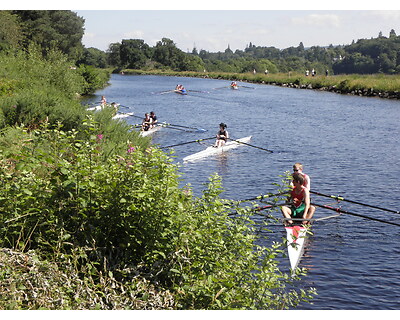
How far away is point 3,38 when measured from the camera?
56.8 metres

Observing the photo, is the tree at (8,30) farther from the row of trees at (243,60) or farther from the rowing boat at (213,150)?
the row of trees at (243,60)

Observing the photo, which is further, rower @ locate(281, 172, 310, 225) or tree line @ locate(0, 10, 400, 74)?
tree line @ locate(0, 10, 400, 74)

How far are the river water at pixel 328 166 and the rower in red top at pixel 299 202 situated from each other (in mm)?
680

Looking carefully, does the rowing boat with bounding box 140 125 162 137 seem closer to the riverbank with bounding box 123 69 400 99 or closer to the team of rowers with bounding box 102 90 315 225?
the team of rowers with bounding box 102 90 315 225

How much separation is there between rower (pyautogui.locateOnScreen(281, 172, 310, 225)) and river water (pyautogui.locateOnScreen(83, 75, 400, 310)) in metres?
0.68

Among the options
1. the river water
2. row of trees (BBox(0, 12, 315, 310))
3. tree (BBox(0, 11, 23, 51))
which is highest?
tree (BBox(0, 11, 23, 51))

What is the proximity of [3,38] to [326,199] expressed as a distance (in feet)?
163

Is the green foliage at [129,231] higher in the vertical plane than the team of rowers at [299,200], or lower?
higher

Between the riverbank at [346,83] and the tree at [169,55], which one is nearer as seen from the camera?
the riverbank at [346,83]

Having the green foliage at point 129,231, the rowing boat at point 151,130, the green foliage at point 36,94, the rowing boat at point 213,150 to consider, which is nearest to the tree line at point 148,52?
the green foliage at point 36,94

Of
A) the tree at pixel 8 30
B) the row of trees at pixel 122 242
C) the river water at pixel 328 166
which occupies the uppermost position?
the tree at pixel 8 30

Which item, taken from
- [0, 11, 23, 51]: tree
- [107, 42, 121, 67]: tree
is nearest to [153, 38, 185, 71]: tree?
[107, 42, 121, 67]: tree

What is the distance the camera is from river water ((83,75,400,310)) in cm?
1215

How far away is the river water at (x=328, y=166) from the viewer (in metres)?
12.1
